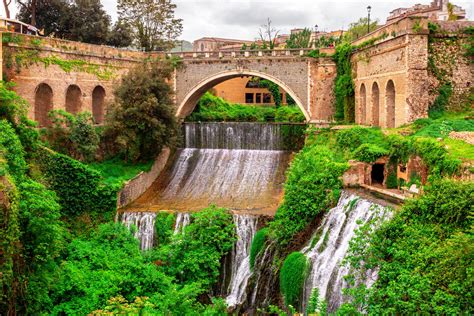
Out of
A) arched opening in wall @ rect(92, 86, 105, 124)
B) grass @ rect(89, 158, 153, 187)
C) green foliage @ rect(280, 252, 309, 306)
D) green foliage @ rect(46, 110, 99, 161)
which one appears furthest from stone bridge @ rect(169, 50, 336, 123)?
green foliage @ rect(280, 252, 309, 306)

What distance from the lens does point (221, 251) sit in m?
17.1

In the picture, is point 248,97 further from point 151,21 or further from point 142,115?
point 142,115

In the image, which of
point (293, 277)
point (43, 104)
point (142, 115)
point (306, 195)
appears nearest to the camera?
point (293, 277)

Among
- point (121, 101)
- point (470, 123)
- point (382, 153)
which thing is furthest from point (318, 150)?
point (121, 101)

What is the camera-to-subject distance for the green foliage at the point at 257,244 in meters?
16.7

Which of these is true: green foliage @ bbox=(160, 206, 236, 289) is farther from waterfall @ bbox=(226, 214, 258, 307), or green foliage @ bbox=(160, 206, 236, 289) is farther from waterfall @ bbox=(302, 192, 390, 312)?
waterfall @ bbox=(302, 192, 390, 312)

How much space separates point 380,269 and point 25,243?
9122 millimetres

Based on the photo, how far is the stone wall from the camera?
2111cm

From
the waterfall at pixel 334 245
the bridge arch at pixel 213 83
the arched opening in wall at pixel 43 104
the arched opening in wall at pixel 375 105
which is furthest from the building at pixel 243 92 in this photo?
the waterfall at pixel 334 245

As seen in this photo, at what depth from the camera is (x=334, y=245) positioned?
550 inches

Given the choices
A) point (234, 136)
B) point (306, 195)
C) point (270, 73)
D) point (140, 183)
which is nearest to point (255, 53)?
point (270, 73)

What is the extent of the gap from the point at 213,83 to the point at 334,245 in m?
17.3

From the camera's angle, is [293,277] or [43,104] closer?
[293,277]

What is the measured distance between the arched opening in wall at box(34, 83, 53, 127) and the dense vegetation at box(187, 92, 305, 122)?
9.12 meters
